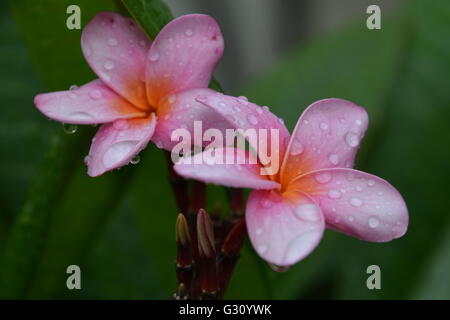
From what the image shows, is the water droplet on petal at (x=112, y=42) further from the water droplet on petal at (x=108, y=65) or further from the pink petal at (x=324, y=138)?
the pink petal at (x=324, y=138)

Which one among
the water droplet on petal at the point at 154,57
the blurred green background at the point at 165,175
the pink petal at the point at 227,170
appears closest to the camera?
the pink petal at the point at 227,170

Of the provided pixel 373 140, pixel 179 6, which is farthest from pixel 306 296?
pixel 179 6

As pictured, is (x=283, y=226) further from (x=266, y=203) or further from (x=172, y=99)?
(x=172, y=99)

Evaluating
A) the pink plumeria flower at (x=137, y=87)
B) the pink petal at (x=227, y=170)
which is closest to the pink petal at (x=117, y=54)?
the pink plumeria flower at (x=137, y=87)

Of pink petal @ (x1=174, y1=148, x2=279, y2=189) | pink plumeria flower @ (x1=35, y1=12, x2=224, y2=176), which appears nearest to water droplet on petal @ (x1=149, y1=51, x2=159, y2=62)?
pink plumeria flower @ (x1=35, y1=12, x2=224, y2=176)

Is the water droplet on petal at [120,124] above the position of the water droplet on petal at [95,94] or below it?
below

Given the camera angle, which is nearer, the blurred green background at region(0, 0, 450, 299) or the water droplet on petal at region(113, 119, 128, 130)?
the water droplet on petal at region(113, 119, 128, 130)

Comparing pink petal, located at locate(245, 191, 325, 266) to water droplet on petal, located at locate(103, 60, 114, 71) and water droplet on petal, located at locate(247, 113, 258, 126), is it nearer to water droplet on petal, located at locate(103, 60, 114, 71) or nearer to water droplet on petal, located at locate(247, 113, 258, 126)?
water droplet on petal, located at locate(247, 113, 258, 126)
